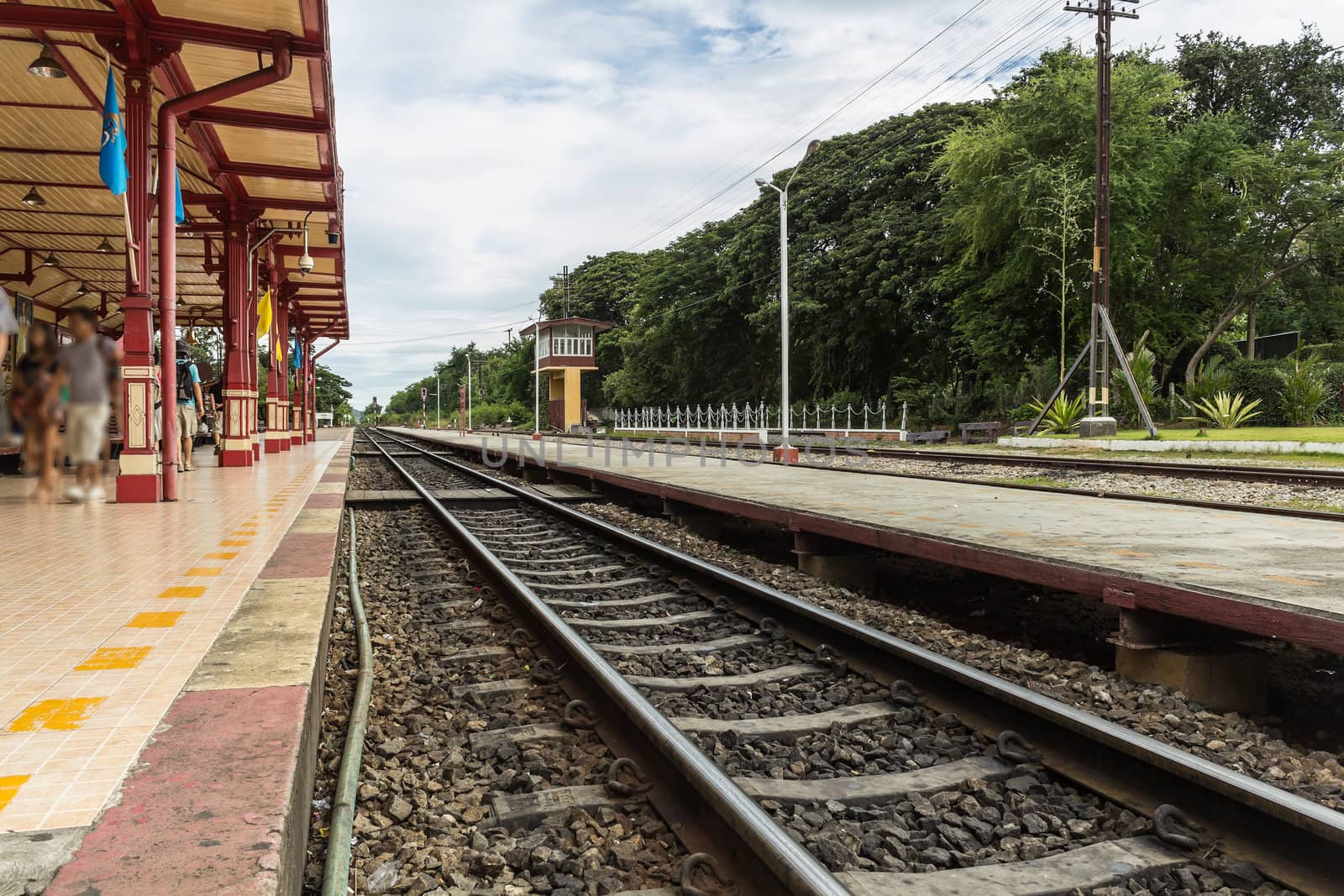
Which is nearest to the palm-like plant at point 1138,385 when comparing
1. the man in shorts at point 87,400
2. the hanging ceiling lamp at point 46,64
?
the hanging ceiling lamp at point 46,64

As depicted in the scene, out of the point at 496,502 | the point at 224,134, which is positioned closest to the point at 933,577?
the point at 496,502

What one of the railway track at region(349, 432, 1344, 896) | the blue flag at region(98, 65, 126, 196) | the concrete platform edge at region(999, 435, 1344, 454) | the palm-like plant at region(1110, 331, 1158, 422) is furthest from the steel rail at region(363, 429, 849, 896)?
the palm-like plant at region(1110, 331, 1158, 422)

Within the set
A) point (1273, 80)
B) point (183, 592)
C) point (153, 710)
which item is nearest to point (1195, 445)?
point (183, 592)

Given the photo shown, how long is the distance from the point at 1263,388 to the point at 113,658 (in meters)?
25.1

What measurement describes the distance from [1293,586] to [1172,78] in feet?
106

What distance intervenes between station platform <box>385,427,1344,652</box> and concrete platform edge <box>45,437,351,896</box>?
3981 millimetres

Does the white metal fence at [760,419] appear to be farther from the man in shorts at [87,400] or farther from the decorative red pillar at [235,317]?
the man in shorts at [87,400]

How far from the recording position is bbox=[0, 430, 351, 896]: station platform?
2.28 m

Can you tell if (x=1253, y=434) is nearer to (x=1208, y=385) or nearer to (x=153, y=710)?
(x=1208, y=385)

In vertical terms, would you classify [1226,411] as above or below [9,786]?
above

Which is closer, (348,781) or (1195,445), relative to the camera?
(348,781)

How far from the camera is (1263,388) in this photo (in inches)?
886

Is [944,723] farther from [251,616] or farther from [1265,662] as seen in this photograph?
[251,616]

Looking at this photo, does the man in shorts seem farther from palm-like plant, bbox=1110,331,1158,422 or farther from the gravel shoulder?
palm-like plant, bbox=1110,331,1158,422
